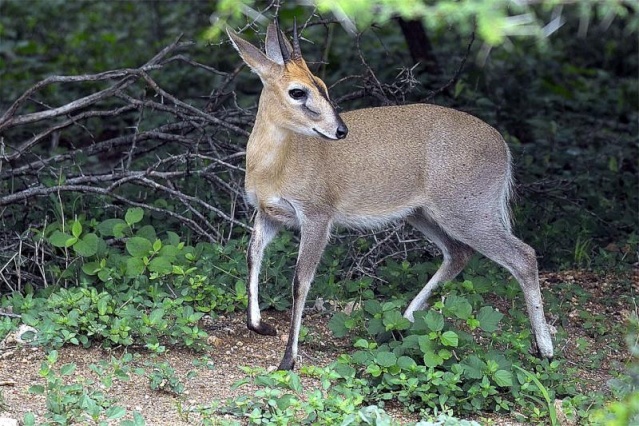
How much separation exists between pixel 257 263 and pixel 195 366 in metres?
0.87

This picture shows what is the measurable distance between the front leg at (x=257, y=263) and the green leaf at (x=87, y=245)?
3.07 feet

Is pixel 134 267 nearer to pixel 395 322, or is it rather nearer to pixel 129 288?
pixel 129 288

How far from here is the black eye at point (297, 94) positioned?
18.3 feet

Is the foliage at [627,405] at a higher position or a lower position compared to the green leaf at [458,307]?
higher

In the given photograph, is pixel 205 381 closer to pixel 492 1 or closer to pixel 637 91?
pixel 492 1

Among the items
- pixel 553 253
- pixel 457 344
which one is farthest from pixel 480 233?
pixel 553 253

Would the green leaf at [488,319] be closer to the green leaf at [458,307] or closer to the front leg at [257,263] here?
the green leaf at [458,307]

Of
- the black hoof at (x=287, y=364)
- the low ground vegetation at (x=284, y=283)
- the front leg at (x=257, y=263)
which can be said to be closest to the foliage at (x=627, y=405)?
the low ground vegetation at (x=284, y=283)

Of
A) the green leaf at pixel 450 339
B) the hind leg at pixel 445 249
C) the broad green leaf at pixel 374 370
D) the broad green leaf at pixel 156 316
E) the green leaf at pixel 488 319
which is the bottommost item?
the hind leg at pixel 445 249

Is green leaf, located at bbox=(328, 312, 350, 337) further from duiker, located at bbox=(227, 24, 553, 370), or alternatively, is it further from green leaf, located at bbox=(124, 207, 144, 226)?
green leaf, located at bbox=(124, 207, 144, 226)

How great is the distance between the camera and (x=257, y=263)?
5.92m

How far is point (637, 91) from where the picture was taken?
1141 centimetres

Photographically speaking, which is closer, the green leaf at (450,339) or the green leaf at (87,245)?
the green leaf at (450,339)

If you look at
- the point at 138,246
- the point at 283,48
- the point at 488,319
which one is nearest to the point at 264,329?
the point at 138,246
